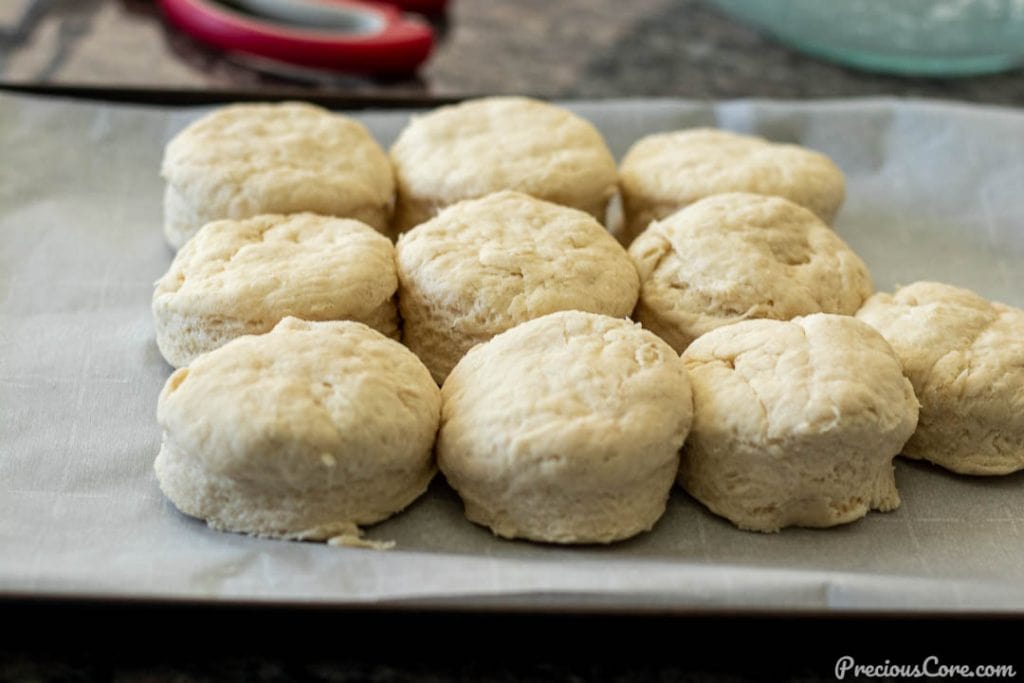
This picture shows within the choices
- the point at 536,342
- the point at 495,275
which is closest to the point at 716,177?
the point at 495,275

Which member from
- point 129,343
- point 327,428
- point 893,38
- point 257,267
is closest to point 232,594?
point 327,428

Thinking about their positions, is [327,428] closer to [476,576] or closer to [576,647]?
[476,576]

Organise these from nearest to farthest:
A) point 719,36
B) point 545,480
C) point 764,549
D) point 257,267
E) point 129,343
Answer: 1. point 545,480
2. point 764,549
3. point 257,267
4. point 129,343
5. point 719,36

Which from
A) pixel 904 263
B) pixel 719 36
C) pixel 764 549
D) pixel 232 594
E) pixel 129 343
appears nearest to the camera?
pixel 232 594

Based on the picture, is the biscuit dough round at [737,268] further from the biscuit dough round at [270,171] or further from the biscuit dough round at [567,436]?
the biscuit dough round at [270,171]

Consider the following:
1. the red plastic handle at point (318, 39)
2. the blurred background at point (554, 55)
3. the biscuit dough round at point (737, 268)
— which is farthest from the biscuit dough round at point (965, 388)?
the red plastic handle at point (318, 39)

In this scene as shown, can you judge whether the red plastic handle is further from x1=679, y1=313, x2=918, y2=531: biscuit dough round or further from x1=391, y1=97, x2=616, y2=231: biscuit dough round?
x1=679, y1=313, x2=918, y2=531: biscuit dough round
